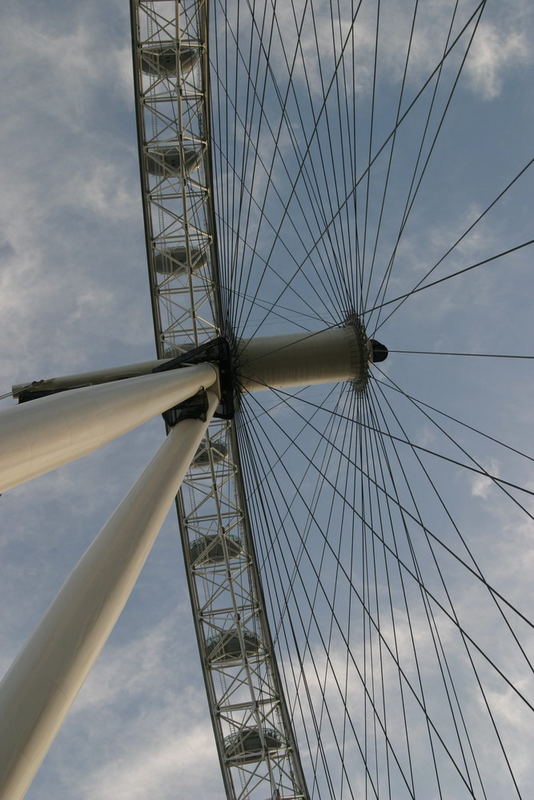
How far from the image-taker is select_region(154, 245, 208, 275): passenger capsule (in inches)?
914

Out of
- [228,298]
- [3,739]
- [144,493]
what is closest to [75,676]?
[3,739]

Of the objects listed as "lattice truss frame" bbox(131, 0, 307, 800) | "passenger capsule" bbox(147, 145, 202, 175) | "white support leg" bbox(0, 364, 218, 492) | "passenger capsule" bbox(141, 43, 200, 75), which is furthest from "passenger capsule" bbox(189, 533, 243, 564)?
"passenger capsule" bbox(141, 43, 200, 75)

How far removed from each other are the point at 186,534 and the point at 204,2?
17446mm

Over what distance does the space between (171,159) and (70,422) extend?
18.1 meters

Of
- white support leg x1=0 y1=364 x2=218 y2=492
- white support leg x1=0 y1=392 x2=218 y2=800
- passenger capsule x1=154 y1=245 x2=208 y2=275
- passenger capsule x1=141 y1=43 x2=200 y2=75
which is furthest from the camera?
passenger capsule x1=154 y1=245 x2=208 y2=275

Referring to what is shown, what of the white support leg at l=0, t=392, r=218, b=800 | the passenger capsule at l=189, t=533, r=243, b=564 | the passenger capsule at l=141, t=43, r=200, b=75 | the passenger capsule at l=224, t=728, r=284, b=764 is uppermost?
the passenger capsule at l=141, t=43, r=200, b=75

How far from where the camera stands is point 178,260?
23688mm

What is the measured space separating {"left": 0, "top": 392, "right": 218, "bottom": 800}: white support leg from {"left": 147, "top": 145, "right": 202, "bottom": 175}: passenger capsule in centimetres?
1522

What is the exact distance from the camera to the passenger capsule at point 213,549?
79.8ft

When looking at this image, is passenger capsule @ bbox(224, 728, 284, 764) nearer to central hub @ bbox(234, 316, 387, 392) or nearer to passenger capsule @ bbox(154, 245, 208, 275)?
central hub @ bbox(234, 316, 387, 392)

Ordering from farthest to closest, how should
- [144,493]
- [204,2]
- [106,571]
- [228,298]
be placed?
[204,2], [228,298], [144,493], [106,571]

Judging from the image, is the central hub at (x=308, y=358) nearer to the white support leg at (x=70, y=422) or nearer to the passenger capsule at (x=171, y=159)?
the white support leg at (x=70, y=422)

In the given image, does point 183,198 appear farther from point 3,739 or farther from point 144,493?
point 3,739

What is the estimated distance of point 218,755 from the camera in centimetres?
2459
